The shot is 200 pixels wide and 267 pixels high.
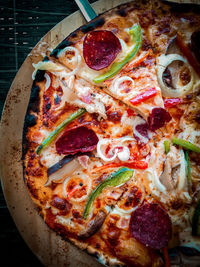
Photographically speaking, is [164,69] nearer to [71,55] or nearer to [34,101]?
[71,55]

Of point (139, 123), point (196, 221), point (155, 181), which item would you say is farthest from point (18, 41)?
point (196, 221)

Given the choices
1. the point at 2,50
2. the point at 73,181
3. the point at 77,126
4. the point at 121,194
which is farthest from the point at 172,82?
the point at 2,50

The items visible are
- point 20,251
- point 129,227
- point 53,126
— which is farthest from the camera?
point 20,251

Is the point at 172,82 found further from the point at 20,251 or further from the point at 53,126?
the point at 20,251

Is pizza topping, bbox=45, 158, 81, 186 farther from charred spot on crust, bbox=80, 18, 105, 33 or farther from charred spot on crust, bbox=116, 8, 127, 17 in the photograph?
charred spot on crust, bbox=116, 8, 127, 17

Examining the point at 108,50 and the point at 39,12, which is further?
the point at 39,12

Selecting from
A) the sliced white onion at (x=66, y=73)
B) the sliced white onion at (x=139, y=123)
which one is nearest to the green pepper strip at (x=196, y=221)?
the sliced white onion at (x=139, y=123)

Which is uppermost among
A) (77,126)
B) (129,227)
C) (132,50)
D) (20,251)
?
(132,50)
